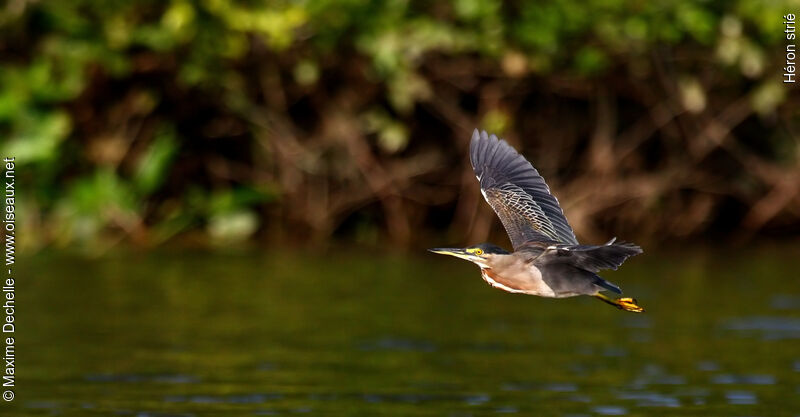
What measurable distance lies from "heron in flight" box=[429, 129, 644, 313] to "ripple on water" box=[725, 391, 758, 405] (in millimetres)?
2729

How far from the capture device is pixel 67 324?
14977 mm

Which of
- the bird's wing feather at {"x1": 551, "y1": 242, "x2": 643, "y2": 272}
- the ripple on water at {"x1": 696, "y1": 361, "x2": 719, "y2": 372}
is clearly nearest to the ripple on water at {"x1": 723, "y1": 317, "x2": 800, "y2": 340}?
the ripple on water at {"x1": 696, "y1": 361, "x2": 719, "y2": 372}

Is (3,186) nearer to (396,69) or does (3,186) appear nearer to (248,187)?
(248,187)

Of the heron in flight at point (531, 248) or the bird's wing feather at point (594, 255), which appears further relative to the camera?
the heron in flight at point (531, 248)

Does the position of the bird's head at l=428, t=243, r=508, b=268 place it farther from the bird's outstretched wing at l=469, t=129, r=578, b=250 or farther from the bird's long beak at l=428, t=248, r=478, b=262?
the bird's outstretched wing at l=469, t=129, r=578, b=250

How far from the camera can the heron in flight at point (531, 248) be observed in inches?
309

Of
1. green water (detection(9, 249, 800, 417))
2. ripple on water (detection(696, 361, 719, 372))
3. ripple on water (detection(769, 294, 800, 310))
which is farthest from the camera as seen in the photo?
ripple on water (detection(769, 294, 800, 310))

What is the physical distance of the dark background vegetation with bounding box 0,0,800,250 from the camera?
19562mm

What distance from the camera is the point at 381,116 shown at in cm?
2080

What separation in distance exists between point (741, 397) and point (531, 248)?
4016 mm

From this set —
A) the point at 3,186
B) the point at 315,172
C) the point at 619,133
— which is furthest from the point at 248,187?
the point at 619,133

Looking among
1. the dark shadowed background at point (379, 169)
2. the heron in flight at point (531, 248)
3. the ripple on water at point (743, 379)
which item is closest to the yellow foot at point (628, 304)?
the heron in flight at point (531, 248)

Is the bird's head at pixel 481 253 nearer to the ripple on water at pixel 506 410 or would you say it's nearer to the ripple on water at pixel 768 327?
the ripple on water at pixel 506 410

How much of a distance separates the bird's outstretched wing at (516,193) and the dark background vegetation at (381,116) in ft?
30.4
